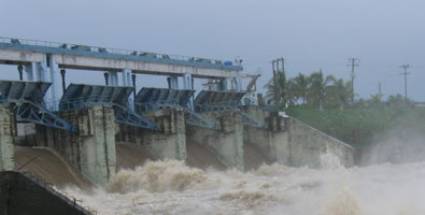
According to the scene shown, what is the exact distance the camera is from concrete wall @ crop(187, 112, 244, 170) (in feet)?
103

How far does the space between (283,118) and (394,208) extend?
→ 22.3 metres

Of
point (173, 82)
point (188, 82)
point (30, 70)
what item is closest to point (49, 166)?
point (30, 70)

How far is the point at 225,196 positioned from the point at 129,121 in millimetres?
10484

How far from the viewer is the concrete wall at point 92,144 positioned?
22.7 metres

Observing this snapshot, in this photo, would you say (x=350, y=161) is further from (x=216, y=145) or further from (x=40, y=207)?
(x=40, y=207)

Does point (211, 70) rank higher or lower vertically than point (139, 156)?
higher

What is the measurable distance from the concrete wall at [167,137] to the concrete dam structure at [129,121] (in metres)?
0.05

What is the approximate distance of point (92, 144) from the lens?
75.0 feet

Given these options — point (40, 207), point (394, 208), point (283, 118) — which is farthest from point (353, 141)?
point (40, 207)

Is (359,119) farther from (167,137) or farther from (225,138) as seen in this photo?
(167,137)

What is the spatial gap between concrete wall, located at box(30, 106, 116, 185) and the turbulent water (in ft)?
2.16

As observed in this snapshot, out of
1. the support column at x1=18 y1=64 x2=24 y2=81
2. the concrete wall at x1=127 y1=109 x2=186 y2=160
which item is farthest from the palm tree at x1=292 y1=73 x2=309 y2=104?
the support column at x1=18 y1=64 x2=24 y2=81

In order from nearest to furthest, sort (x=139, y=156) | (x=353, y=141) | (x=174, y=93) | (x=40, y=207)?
(x=40, y=207)
(x=139, y=156)
(x=174, y=93)
(x=353, y=141)

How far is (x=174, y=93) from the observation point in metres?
30.5
